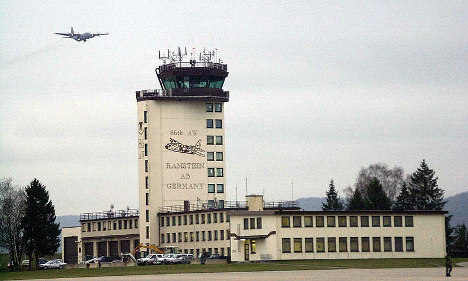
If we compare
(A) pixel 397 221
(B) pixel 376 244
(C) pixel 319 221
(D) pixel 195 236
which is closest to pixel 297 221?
(C) pixel 319 221

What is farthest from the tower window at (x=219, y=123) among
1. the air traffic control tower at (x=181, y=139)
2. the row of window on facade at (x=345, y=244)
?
the row of window on facade at (x=345, y=244)

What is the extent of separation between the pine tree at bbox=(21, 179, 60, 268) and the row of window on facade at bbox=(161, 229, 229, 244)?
1741 centimetres

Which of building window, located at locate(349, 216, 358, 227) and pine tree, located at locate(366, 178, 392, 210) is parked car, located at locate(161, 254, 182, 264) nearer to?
building window, located at locate(349, 216, 358, 227)

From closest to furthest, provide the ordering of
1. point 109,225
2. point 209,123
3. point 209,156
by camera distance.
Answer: point 209,156 < point 209,123 < point 109,225

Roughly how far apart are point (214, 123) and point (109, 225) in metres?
23.9

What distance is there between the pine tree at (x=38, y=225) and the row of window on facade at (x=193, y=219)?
17.4 meters

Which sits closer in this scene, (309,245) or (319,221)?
(309,245)

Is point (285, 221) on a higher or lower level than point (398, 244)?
higher

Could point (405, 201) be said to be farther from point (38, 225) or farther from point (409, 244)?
point (38, 225)

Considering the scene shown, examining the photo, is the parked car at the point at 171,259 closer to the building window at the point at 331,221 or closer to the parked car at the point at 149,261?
the parked car at the point at 149,261

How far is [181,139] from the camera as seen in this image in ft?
552

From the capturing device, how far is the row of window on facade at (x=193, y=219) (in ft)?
496

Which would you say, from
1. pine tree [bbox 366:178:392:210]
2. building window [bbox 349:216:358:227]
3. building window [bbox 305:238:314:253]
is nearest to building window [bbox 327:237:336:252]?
building window [bbox 305:238:314:253]

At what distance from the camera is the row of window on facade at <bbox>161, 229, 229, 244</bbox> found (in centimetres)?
14975
